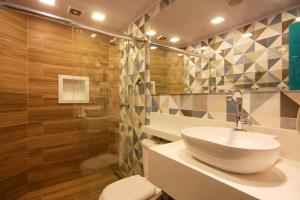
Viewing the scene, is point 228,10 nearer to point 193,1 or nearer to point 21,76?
point 193,1

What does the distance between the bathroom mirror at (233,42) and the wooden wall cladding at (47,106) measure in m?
0.88

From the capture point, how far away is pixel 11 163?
5.71 feet

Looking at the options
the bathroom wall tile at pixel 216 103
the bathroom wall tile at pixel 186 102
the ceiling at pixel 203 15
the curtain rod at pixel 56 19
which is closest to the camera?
the ceiling at pixel 203 15

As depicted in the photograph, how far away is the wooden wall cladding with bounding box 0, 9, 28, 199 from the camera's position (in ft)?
5.43

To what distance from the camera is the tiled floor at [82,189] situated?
5.83ft

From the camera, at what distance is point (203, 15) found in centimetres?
127

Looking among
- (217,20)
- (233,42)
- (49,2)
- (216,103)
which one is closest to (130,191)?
(216,103)

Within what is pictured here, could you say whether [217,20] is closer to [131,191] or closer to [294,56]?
[294,56]

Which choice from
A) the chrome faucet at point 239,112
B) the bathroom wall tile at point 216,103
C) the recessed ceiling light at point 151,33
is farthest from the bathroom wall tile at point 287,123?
the recessed ceiling light at point 151,33

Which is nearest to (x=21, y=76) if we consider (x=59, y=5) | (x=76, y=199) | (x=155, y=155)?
(x=59, y=5)

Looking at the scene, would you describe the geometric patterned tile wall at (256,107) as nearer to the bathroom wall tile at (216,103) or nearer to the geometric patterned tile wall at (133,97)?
the bathroom wall tile at (216,103)

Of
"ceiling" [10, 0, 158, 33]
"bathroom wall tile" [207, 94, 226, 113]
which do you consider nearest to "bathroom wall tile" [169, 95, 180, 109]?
"bathroom wall tile" [207, 94, 226, 113]

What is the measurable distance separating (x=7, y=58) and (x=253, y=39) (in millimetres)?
2347

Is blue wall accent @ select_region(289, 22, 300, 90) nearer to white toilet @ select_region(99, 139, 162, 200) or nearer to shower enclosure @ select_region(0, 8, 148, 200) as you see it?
white toilet @ select_region(99, 139, 162, 200)
